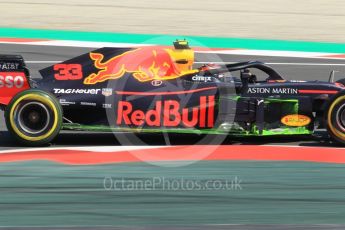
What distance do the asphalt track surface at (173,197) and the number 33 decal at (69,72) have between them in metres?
1.29

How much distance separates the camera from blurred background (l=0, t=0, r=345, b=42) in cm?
1762

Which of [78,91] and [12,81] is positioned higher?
[12,81]

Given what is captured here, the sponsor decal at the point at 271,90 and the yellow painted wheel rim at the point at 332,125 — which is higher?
the sponsor decal at the point at 271,90

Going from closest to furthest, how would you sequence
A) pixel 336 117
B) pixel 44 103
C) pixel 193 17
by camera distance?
pixel 44 103 → pixel 336 117 → pixel 193 17

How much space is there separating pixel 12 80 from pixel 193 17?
11438 millimetres

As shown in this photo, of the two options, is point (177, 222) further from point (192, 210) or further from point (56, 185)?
point (56, 185)

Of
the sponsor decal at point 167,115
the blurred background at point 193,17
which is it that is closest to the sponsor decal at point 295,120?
the sponsor decal at point 167,115

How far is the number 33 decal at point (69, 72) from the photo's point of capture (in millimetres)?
8227

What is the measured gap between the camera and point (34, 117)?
8070mm

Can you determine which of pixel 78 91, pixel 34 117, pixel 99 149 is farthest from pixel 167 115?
pixel 34 117

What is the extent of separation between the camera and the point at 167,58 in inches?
327

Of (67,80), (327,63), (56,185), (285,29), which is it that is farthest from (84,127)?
(285,29)

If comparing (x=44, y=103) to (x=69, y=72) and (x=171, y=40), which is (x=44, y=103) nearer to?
(x=69, y=72)

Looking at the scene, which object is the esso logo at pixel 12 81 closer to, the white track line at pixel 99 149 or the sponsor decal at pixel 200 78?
the white track line at pixel 99 149
